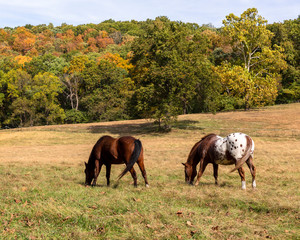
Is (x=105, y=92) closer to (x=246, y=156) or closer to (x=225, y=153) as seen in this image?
(x=225, y=153)

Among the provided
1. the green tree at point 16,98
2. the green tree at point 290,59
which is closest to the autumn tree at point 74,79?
the green tree at point 16,98

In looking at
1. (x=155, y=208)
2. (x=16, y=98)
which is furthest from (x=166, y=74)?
(x=16, y=98)

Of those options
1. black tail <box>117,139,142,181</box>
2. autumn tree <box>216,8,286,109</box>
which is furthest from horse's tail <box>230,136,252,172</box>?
autumn tree <box>216,8,286,109</box>

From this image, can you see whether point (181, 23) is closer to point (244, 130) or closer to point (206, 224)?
point (244, 130)

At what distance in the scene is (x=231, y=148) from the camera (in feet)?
42.0

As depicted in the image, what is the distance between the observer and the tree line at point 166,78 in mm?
39688

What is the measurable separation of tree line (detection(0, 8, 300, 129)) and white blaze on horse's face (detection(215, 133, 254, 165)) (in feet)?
81.1

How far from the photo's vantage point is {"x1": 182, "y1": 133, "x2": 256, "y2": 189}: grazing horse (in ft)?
41.5

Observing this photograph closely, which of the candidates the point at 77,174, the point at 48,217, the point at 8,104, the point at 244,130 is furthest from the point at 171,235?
the point at 8,104

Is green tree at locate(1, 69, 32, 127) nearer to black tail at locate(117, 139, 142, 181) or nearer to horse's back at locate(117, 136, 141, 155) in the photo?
horse's back at locate(117, 136, 141, 155)

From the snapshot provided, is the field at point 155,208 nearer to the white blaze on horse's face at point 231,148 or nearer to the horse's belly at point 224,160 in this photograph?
the horse's belly at point 224,160

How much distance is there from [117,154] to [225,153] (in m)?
4.83

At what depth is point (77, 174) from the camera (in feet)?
54.4

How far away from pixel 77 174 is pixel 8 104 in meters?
62.6
